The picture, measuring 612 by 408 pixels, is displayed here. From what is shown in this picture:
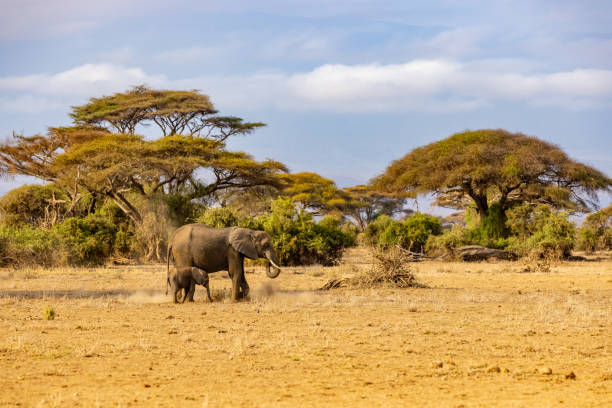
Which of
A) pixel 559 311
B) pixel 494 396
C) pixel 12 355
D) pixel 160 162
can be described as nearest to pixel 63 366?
pixel 12 355

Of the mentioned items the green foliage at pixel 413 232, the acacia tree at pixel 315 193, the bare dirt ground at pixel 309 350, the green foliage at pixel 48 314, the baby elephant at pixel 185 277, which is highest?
the acacia tree at pixel 315 193

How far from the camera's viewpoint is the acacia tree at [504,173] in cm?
3166

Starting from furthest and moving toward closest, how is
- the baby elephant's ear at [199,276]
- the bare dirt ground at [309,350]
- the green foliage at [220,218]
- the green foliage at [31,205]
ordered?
the green foliage at [31,205] → the green foliage at [220,218] → the baby elephant's ear at [199,276] → the bare dirt ground at [309,350]

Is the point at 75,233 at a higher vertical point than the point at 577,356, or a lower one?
higher

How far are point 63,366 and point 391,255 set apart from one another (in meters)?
10.7

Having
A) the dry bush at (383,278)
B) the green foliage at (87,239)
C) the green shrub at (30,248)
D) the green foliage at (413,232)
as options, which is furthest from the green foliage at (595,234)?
the green shrub at (30,248)

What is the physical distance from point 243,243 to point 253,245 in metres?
0.25

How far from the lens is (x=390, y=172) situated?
118ft

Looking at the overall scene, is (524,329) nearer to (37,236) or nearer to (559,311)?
(559,311)

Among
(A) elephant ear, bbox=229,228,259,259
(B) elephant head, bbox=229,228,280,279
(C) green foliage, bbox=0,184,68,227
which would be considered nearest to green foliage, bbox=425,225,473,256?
(B) elephant head, bbox=229,228,280,279

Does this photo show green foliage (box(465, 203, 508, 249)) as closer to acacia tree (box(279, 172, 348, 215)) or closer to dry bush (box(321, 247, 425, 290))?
dry bush (box(321, 247, 425, 290))

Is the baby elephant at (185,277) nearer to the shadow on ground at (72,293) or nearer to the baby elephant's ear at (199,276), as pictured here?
the baby elephant's ear at (199,276)

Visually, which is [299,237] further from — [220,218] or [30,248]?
[30,248]

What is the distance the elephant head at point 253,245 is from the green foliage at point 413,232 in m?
17.0
